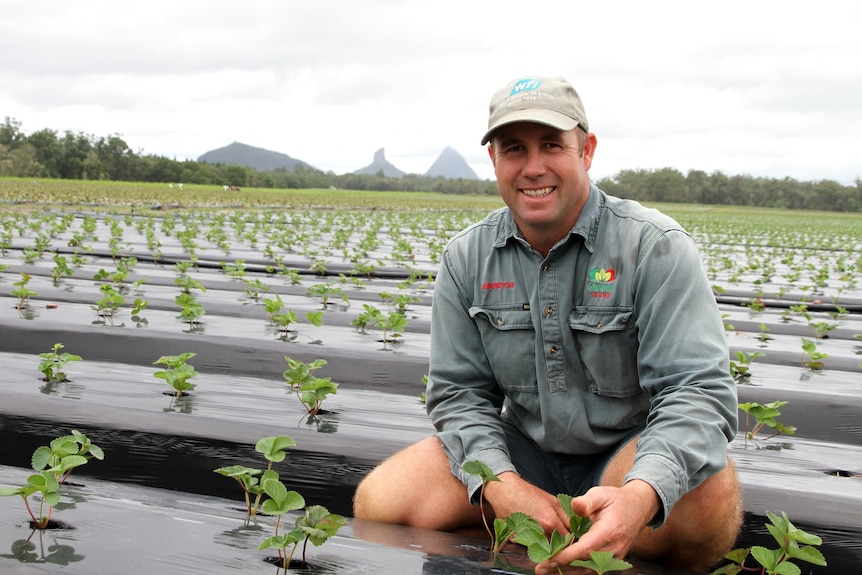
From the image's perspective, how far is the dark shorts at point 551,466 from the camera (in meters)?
2.18

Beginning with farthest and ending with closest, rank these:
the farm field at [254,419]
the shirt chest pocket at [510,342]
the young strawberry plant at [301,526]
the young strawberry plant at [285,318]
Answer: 1. the young strawberry plant at [285,318]
2. the shirt chest pocket at [510,342]
3. the farm field at [254,419]
4. the young strawberry plant at [301,526]

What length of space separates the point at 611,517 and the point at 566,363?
0.55 m

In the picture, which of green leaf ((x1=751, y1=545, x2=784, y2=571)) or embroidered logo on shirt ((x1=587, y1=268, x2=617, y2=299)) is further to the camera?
embroidered logo on shirt ((x1=587, y1=268, x2=617, y2=299))

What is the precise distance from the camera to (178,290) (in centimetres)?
582

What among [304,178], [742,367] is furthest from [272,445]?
[304,178]

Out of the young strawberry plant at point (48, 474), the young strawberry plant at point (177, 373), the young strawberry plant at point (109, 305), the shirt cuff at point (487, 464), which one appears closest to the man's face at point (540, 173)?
the shirt cuff at point (487, 464)

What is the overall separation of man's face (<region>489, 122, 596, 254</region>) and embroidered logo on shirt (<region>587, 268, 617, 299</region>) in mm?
169

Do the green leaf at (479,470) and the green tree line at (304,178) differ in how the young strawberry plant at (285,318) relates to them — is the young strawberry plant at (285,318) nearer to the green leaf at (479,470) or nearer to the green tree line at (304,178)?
the green leaf at (479,470)

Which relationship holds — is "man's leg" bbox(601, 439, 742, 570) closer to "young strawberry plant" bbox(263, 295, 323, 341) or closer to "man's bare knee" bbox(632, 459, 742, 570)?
"man's bare knee" bbox(632, 459, 742, 570)

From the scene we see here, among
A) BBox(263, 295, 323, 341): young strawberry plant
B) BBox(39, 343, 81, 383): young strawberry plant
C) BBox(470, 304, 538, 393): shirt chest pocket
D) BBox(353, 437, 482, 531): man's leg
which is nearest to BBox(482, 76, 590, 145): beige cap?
BBox(470, 304, 538, 393): shirt chest pocket

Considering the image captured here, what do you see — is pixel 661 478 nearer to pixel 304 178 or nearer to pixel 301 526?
pixel 301 526

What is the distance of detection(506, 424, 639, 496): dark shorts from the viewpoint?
218 centimetres

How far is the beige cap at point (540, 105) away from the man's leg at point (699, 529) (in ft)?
2.98

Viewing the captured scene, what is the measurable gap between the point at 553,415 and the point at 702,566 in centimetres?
54
